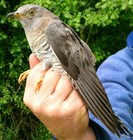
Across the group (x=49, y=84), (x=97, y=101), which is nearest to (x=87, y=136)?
(x=97, y=101)

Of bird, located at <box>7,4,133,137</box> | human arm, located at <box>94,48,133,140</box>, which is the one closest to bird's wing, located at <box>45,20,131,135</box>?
bird, located at <box>7,4,133,137</box>

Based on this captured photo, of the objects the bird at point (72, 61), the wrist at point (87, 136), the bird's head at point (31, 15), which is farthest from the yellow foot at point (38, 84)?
the bird's head at point (31, 15)

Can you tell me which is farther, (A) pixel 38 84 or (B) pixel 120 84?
(B) pixel 120 84

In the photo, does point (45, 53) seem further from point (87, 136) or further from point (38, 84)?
point (87, 136)

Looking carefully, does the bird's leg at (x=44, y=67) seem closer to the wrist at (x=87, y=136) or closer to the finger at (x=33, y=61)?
the finger at (x=33, y=61)

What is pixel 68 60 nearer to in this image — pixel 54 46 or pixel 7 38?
pixel 54 46

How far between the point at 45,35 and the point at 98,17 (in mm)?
→ 2471

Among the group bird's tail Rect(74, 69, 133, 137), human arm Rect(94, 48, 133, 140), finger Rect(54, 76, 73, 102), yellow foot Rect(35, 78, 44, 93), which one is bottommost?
human arm Rect(94, 48, 133, 140)

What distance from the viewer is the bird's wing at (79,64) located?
1.71m

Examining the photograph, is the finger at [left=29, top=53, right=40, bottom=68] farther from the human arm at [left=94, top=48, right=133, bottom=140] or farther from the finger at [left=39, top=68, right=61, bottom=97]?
the human arm at [left=94, top=48, right=133, bottom=140]

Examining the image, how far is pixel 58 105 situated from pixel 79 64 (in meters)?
0.31

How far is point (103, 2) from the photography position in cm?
423

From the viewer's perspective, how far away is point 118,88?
2057 mm

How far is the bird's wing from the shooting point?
1.71 metres
